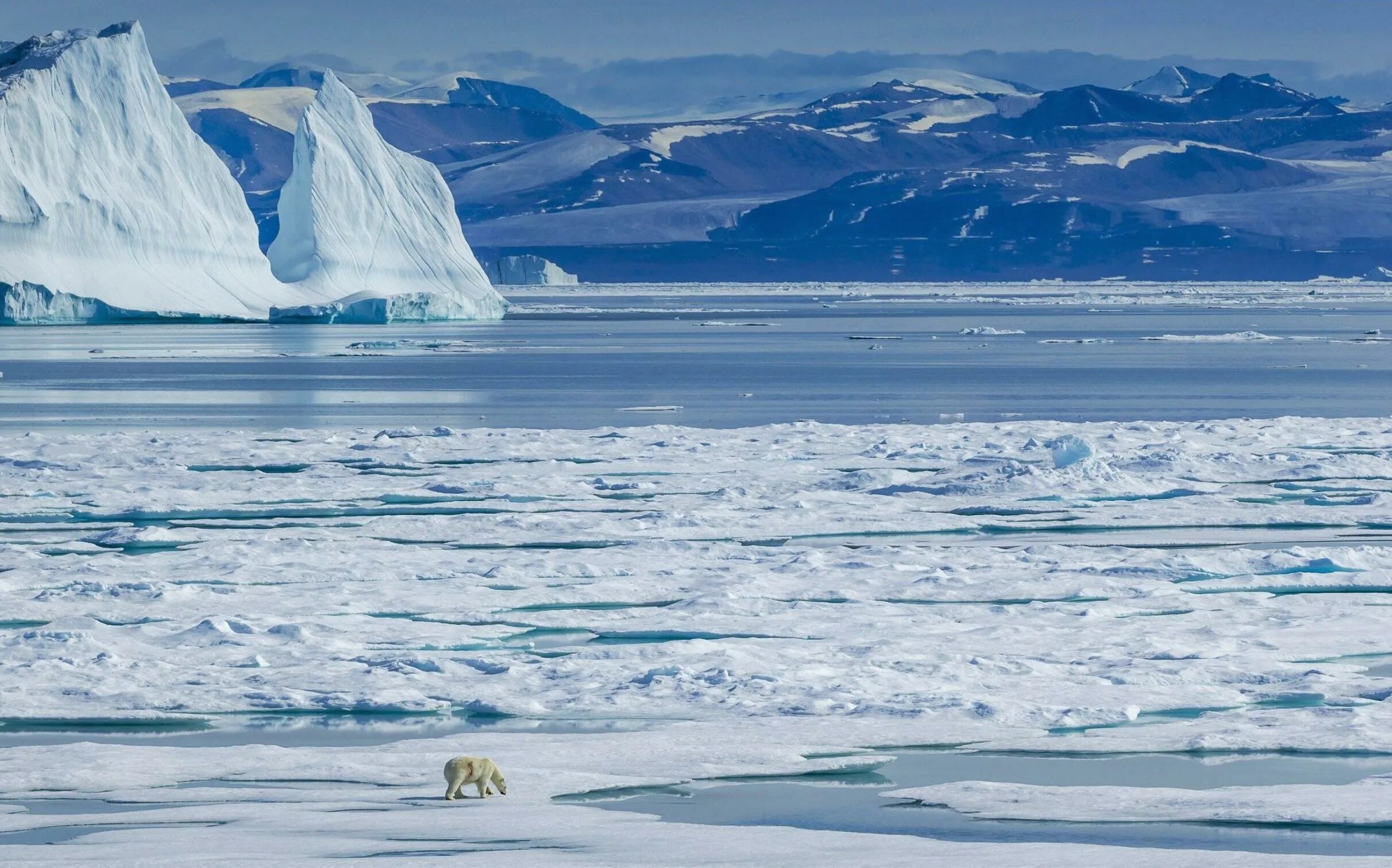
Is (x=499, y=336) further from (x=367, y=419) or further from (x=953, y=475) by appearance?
(x=953, y=475)

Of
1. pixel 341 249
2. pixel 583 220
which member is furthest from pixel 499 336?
pixel 583 220

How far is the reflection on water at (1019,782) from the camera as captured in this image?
4973 millimetres

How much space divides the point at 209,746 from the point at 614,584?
10.6 ft

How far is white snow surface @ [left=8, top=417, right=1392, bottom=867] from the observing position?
5273 millimetres

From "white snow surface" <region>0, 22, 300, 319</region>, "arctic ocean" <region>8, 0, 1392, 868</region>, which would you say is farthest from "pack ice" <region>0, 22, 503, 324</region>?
"arctic ocean" <region>8, 0, 1392, 868</region>

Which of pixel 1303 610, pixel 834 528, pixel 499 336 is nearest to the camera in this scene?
pixel 1303 610

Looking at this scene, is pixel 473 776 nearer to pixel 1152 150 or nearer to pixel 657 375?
pixel 657 375

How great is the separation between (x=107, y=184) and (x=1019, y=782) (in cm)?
3649

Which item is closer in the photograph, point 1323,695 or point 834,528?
point 1323,695

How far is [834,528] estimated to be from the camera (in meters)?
11.2

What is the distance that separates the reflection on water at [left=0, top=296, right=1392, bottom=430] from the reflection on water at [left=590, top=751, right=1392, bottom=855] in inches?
520

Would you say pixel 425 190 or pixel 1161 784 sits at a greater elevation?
pixel 425 190

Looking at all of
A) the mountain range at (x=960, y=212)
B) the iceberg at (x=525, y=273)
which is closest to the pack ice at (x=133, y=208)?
the iceberg at (x=525, y=273)

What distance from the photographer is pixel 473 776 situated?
17.7 feet
